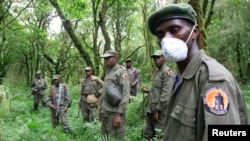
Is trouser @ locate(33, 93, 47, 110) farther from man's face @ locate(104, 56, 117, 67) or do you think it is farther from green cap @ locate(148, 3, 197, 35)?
green cap @ locate(148, 3, 197, 35)

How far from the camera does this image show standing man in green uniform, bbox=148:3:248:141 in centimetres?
168

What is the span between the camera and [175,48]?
2000mm

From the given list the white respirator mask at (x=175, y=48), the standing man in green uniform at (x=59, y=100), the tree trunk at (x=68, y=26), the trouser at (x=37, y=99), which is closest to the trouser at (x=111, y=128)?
the standing man in green uniform at (x=59, y=100)

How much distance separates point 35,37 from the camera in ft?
84.8

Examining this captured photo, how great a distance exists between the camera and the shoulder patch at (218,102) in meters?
1.65

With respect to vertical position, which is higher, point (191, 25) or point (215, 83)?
point (191, 25)

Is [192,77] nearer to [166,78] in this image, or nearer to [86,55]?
[166,78]

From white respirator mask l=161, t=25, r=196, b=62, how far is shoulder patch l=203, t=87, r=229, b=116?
0.40m

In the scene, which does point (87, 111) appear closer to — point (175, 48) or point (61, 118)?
point (61, 118)

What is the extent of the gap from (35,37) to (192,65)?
25.0 meters

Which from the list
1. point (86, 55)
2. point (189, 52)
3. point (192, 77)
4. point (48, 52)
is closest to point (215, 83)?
point (192, 77)

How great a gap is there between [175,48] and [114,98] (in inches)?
158

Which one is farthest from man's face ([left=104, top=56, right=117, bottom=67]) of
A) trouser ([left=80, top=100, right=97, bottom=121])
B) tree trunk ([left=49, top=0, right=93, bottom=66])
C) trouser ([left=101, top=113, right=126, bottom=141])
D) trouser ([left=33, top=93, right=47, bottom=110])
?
trouser ([left=33, top=93, right=47, bottom=110])

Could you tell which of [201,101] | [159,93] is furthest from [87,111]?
[201,101]
